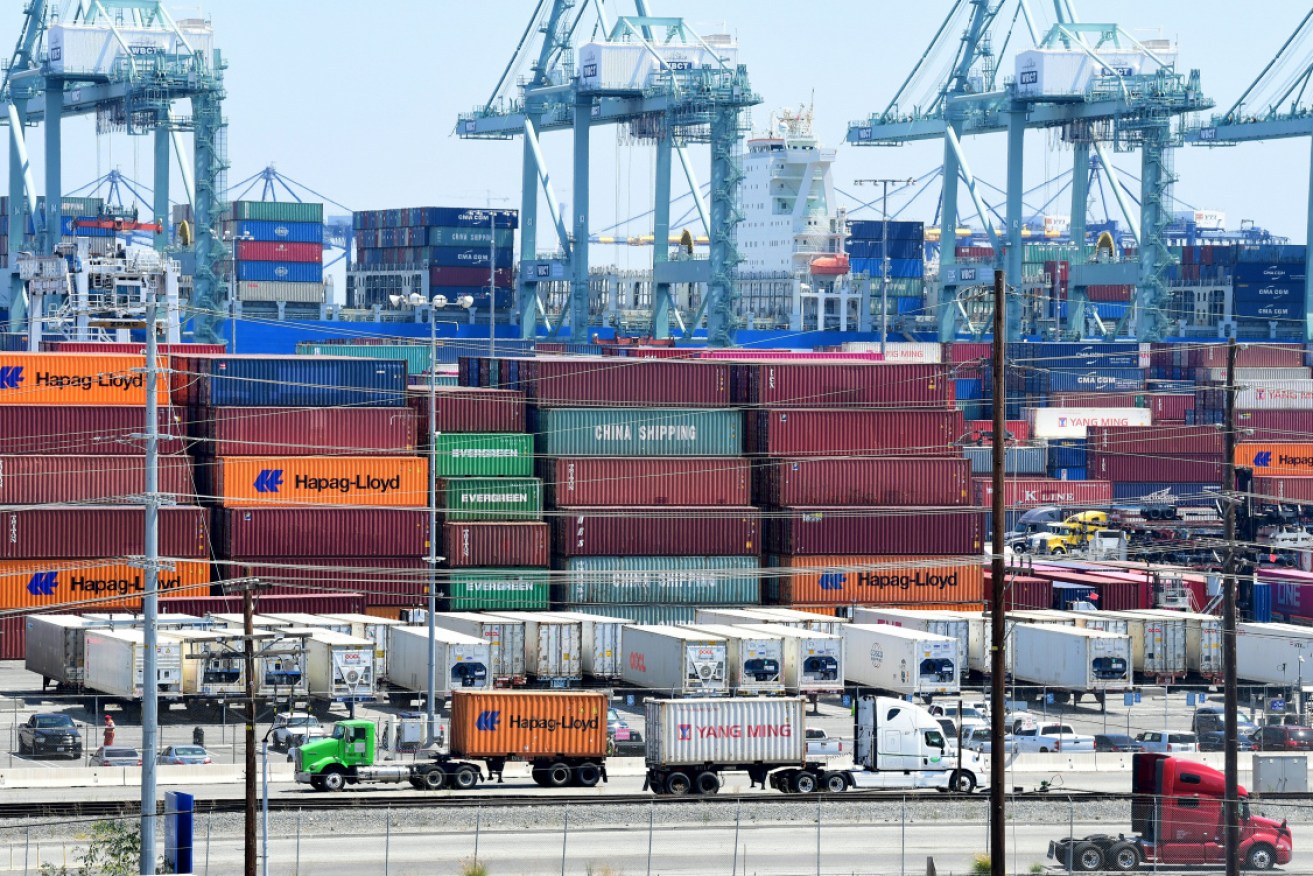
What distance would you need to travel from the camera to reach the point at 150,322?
2972 centimetres

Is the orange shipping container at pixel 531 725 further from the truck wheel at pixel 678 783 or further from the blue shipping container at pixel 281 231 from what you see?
the blue shipping container at pixel 281 231

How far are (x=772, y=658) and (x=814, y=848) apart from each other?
15.9 meters

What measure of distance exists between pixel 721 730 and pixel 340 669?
12.3 m

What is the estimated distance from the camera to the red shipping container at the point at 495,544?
54.7 m

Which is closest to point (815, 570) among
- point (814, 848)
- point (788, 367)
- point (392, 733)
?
point (788, 367)

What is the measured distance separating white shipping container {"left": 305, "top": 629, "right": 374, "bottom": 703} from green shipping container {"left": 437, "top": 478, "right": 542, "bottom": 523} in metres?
9.01

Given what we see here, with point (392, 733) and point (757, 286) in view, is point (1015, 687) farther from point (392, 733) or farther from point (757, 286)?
point (757, 286)

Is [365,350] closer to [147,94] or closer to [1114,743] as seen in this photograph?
[147,94]

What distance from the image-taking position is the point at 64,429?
54594 millimetres

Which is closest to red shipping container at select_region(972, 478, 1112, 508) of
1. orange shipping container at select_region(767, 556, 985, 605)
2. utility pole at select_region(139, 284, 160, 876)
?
orange shipping container at select_region(767, 556, 985, 605)

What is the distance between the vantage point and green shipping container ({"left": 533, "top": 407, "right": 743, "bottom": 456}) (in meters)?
57.8

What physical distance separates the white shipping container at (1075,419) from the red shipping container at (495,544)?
42712mm

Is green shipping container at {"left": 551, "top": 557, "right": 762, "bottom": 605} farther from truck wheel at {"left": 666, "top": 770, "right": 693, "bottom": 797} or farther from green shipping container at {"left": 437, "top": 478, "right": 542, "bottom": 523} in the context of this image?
truck wheel at {"left": 666, "top": 770, "right": 693, "bottom": 797}

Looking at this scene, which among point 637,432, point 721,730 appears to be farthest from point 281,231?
point 721,730
